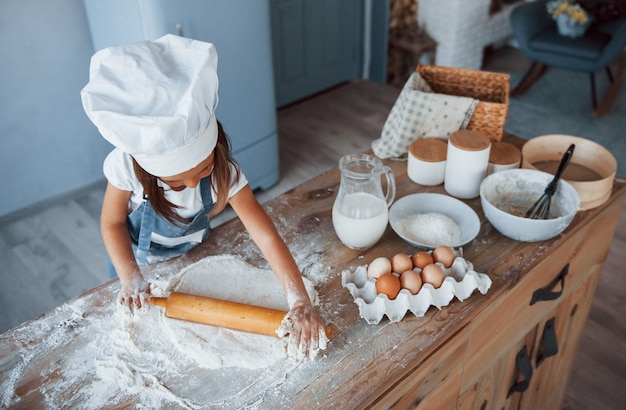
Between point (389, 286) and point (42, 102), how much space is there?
7.17 ft

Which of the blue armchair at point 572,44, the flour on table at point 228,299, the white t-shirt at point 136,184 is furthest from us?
the blue armchair at point 572,44

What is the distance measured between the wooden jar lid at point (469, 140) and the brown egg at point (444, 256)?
296 mm

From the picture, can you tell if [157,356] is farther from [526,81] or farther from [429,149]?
[526,81]

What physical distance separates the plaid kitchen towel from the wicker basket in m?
0.04

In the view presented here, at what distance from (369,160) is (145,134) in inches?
20.2

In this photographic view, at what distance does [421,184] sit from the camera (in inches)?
53.6

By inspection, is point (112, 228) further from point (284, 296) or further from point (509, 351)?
point (509, 351)

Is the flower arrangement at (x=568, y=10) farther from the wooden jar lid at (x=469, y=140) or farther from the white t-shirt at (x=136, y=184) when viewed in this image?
the white t-shirt at (x=136, y=184)

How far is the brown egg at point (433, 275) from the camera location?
1.02m

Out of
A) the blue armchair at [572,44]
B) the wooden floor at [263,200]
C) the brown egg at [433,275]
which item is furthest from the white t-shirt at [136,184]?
the blue armchair at [572,44]

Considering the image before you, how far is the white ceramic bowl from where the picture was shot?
1.14 m

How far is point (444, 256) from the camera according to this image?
106 cm

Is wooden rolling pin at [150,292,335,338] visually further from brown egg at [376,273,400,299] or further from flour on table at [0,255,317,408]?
brown egg at [376,273,400,299]

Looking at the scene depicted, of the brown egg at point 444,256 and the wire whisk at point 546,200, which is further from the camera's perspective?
the wire whisk at point 546,200
